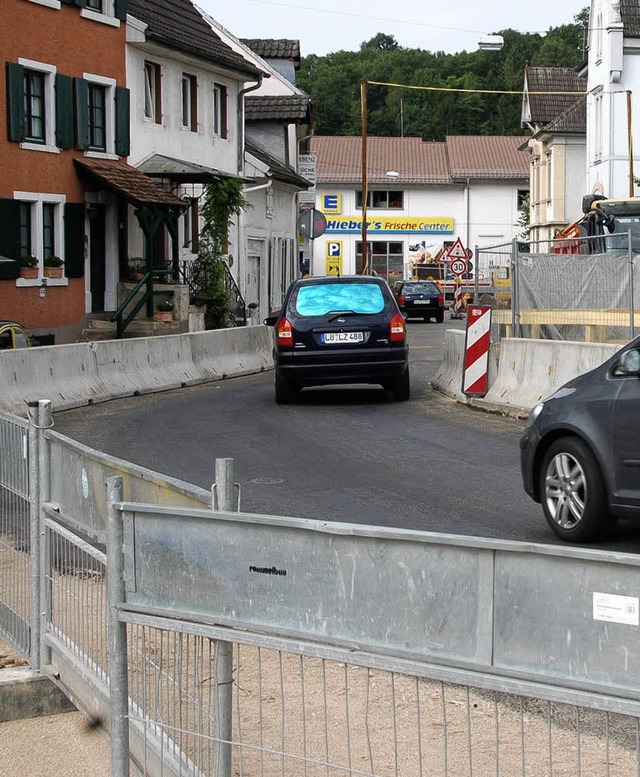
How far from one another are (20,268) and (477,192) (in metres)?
57.7

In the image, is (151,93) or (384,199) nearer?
(151,93)

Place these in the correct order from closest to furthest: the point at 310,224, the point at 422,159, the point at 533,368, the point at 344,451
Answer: the point at 344,451, the point at 533,368, the point at 310,224, the point at 422,159

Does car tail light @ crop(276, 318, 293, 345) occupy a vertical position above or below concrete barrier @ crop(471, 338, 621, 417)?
above

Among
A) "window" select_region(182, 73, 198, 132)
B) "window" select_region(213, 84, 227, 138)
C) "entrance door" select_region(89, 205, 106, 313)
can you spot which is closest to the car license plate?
"entrance door" select_region(89, 205, 106, 313)

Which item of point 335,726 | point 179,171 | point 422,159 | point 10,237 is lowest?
point 335,726

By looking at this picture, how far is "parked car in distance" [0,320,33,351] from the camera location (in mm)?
23219

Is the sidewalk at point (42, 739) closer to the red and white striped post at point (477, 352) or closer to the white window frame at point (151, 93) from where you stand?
the red and white striped post at point (477, 352)

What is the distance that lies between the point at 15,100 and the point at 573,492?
76.2 feet

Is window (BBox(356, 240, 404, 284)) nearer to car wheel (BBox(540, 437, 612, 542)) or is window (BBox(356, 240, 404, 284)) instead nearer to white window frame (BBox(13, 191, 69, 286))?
white window frame (BBox(13, 191, 69, 286))

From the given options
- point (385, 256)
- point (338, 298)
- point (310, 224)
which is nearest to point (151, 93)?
point (310, 224)

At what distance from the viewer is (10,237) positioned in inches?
1165

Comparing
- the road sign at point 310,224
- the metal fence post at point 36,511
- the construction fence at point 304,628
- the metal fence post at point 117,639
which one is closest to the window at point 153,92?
the road sign at point 310,224

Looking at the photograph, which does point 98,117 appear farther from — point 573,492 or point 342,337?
point 573,492

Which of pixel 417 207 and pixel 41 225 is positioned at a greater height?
pixel 417 207
